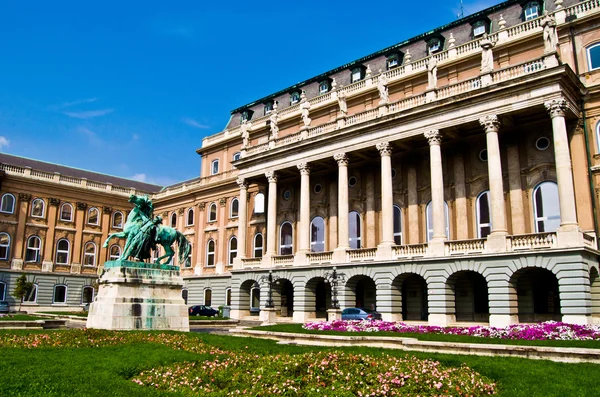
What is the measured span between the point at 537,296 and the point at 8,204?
52117 mm

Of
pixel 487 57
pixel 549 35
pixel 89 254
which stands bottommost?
pixel 89 254

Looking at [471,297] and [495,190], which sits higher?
[495,190]

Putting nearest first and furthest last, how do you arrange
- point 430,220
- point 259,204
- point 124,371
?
point 124,371, point 430,220, point 259,204

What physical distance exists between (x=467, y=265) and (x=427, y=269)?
259cm

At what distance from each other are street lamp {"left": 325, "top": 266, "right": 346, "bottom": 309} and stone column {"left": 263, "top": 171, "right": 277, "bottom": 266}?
6.72 m

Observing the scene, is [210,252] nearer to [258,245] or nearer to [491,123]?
[258,245]

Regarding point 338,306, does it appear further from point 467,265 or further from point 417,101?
point 417,101

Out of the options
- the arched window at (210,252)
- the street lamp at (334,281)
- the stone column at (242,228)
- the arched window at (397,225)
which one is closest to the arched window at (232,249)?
the arched window at (210,252)

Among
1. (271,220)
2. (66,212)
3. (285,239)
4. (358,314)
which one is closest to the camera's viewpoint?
(358,314)

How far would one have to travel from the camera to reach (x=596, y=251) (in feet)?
91.0

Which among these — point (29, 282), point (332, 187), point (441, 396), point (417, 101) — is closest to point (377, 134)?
point (417, 101)

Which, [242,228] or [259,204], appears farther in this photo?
[259,204]

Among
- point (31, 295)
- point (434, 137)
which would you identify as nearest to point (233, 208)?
point (31, 295)

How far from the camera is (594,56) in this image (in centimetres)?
3155
